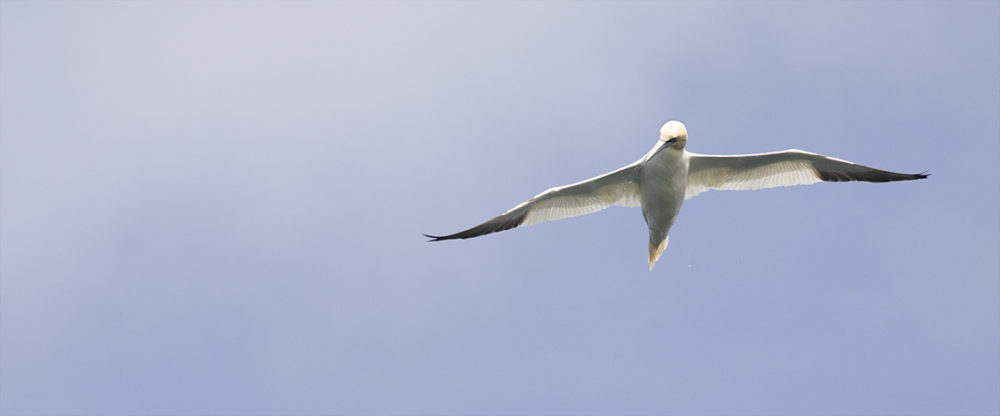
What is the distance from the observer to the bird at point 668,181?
22328mm

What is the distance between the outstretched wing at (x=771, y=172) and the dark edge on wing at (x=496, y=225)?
3.66 metres

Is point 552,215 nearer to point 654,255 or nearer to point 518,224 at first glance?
point 518,224

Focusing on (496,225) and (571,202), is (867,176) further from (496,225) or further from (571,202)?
(496,225)

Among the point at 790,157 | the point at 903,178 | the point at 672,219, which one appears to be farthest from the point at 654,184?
the point at 903,178

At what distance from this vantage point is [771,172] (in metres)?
23.3

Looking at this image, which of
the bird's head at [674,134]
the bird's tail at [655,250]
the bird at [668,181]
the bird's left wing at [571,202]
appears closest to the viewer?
the bird's head at [674,134]

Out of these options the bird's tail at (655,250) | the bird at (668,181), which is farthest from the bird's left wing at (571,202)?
the bird's tail at (655,250)

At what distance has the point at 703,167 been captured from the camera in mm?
23297

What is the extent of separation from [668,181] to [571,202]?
7.92 ft

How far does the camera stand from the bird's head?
21.6 meters

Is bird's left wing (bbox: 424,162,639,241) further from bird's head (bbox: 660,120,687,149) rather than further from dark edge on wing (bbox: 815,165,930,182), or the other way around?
dark edge on wing (bbox: 815,165,930,182)

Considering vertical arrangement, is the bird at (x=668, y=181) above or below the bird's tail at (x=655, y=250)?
above

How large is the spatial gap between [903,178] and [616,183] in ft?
19.5

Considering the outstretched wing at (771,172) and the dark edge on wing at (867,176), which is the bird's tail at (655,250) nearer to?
the outstretched wing at (771,172)
